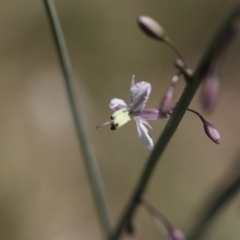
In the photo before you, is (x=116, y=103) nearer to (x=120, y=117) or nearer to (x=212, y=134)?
(x=120, y=117)

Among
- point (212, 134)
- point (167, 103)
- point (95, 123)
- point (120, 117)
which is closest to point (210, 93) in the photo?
point (167, 103)

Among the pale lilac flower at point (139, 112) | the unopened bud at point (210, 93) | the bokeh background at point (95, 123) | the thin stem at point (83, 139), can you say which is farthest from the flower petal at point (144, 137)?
the bokeh background at point (95, 123)

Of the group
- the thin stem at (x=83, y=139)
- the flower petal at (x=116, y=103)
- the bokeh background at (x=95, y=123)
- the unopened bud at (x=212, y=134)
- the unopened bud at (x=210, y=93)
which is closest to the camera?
the unopened bud at (x=210, y=93)

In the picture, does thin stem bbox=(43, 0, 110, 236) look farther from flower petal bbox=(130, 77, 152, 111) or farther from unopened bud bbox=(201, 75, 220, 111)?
unopened bud bbox=(201, 75, 220, 111)

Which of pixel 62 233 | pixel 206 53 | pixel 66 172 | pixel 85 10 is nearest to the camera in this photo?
pixel 206 53

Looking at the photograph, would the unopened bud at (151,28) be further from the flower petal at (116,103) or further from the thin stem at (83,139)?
the thin stem at (83,139)

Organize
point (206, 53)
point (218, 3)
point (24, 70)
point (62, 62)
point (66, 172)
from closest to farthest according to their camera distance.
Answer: point (206, 53)
point (62, 62)
point (66, 172)
point (24, 70)
point (218, 3)

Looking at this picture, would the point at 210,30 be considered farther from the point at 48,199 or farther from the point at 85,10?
the point at 48,199

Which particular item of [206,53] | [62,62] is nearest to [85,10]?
[62,62]
